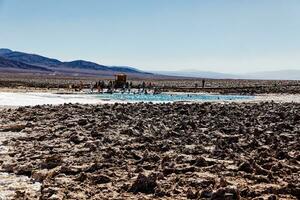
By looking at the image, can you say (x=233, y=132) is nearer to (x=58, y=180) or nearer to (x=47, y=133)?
(x=47, y=133)

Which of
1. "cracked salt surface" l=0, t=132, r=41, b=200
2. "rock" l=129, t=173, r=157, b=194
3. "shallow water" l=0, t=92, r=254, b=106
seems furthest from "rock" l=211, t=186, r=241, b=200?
"shallow water" l=0, t=92, r=254, b=106

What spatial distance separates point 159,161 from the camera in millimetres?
10953

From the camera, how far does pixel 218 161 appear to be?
10.9 meters

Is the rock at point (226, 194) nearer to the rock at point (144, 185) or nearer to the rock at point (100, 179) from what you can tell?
the rock at point (144, 185)

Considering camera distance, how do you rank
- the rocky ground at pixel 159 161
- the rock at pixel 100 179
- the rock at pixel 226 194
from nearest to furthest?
1. the rock at pixel 226 194
2. the rocky ground at pixel 159 161
3. the rock at pixel 100 179

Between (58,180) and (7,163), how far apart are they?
2521 millimetres

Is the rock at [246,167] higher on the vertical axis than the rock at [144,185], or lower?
higher

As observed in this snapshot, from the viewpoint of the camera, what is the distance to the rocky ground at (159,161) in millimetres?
8508

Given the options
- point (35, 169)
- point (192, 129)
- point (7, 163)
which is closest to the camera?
point (35, 169)

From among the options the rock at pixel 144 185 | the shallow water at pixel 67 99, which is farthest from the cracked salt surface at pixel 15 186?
the shallow water at pixel 67 99

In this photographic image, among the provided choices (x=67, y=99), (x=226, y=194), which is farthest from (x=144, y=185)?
(x=67, y=99)

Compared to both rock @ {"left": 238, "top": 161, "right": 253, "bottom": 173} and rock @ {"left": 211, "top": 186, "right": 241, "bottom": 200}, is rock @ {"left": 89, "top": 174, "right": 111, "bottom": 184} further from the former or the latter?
rock @ {"left": 238, "top": 161, "right": 253, "bottom": 173}

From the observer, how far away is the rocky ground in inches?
335

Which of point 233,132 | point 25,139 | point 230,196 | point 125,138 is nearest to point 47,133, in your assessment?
point 25,139
